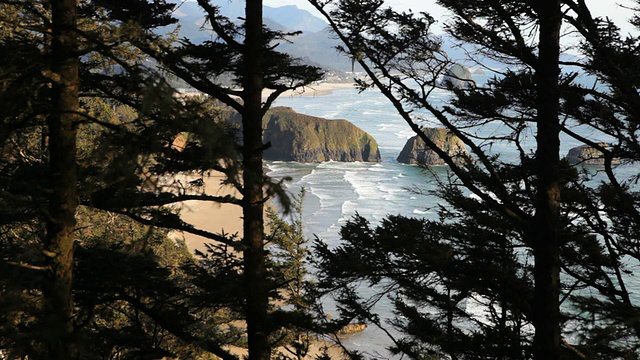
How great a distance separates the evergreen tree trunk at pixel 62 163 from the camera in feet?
10.7

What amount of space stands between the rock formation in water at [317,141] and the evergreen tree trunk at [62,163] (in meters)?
47.8

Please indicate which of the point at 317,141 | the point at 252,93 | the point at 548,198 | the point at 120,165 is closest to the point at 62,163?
the point at 120,165

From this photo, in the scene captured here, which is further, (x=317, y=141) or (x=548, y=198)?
(x=317, y=141)

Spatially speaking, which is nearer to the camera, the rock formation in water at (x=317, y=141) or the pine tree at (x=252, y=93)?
the pine tree at (x=252, y=93)

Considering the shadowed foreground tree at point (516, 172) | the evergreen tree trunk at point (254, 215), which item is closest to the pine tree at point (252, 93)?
the evergreen tree trunk at point (254, 215)

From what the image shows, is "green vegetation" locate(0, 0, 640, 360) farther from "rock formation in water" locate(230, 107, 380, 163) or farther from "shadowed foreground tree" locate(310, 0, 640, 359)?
"rock formation in water" locate(230, 107, 380, 163)

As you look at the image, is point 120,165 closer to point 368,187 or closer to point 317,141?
point 368,187

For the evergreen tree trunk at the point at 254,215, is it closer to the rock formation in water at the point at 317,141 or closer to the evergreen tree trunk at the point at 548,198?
the evergreen tree trunk at the point at 548,198

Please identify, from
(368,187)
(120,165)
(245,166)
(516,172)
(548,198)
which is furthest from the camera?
(368,187)

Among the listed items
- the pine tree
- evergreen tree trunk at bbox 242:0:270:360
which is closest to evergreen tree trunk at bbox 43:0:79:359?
the pine tree

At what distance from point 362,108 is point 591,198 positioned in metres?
72.5

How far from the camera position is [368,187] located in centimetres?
4019

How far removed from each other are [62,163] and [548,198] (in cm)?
387

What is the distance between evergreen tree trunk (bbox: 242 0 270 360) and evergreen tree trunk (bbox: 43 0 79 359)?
1.72 metres
